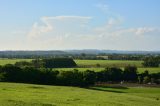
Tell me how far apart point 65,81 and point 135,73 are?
50.9 m

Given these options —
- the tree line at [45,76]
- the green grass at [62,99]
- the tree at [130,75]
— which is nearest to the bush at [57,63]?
the tree at [130,75]

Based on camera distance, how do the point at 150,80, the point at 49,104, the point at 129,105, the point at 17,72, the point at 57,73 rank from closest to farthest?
the point at 49,104 < the point at 129,105 < the point at 17,72 < the point at 57,73 < the point at 150,80

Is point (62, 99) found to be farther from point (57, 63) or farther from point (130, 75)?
point (57, 63)

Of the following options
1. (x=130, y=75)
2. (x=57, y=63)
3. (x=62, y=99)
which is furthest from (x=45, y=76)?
(x=57, y=63)

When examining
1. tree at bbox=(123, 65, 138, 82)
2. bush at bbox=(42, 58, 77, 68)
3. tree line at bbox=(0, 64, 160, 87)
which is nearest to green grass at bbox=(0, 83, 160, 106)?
tree line at bbox=(0, 64, 160, 87)

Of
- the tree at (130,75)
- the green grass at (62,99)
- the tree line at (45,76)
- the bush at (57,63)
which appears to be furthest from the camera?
the bush at (57,63)

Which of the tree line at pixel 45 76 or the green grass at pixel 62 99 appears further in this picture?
the tree line at pixel 45 76

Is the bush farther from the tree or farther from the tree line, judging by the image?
the tree line

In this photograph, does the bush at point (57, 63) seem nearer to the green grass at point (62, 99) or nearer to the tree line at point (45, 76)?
the tree line at point (45, 76)

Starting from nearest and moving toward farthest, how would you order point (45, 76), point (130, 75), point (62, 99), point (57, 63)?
1. point (62, 99)
2. point (45, 76)
3. point (130, 75)
4. point (57, 63)

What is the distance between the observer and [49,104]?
35.8 meters

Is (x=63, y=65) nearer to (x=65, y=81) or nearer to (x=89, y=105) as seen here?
(x=65, y=81)

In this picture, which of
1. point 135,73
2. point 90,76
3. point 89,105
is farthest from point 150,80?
point 89,105

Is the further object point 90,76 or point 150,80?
point 150,80
